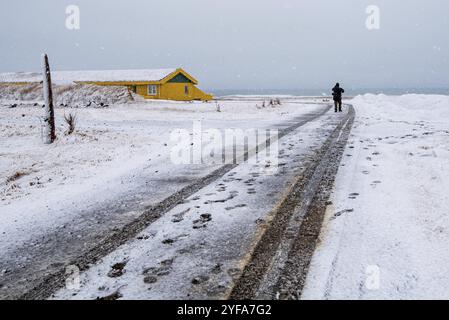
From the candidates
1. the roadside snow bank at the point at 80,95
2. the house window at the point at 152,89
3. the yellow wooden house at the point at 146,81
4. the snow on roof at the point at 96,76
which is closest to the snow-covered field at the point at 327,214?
the roadside snow bank at the point at 80,95

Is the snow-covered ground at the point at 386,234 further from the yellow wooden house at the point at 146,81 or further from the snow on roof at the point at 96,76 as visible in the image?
the snow on roof at the point at 96,76

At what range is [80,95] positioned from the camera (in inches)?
1249

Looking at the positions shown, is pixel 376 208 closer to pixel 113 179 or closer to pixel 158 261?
pixel 158 261

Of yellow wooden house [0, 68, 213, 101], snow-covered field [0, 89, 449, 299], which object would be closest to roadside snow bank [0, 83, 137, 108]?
yellow wooden house [0, 68, 213, 101]

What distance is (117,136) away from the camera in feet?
37.9

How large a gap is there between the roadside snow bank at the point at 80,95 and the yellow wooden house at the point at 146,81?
131 inches

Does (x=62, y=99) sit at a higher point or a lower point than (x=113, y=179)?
higher

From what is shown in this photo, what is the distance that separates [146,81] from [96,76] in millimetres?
7477

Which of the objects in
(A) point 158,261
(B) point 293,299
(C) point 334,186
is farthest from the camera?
(C) point 334,186

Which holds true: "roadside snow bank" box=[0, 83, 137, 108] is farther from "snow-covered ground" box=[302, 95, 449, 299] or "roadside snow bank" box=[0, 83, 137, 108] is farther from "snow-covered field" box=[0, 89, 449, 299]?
"snow-covered ground" box=[302, 95, 449, 299]

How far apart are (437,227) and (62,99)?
33.1 metres

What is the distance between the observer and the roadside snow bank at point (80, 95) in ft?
96.9
